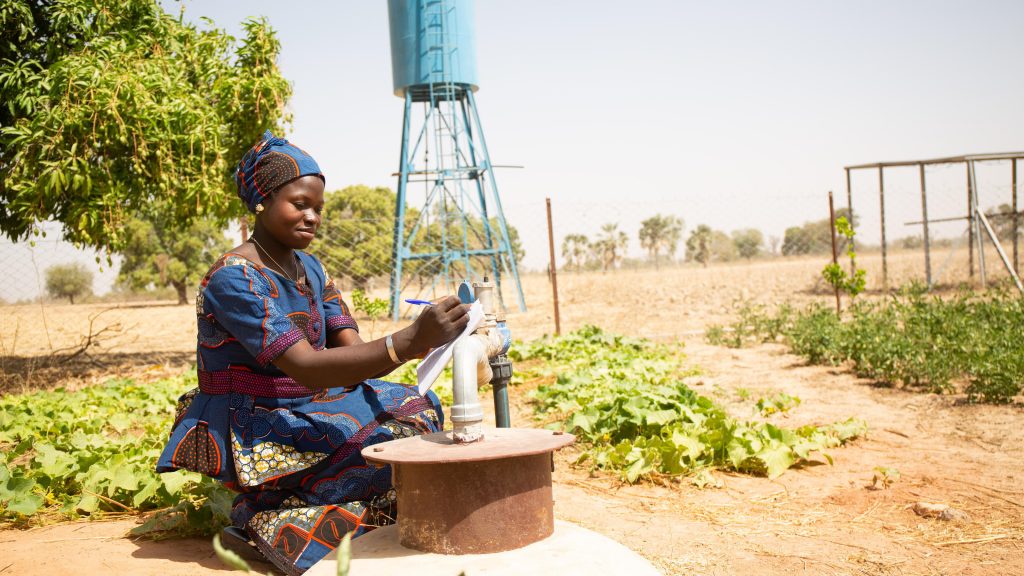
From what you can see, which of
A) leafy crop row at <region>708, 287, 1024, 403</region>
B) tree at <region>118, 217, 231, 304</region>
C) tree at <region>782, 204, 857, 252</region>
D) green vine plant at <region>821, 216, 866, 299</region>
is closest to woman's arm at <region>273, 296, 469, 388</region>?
leafy crop row at <region>708, 287, 1024, 403</region>

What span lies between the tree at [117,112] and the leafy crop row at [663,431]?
4.59 m

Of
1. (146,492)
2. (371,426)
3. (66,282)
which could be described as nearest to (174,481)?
(146,492)

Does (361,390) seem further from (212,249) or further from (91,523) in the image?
(212,249)

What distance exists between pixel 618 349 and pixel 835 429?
3221 millimetres

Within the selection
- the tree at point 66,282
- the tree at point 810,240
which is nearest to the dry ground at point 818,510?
the tree at point 810,240

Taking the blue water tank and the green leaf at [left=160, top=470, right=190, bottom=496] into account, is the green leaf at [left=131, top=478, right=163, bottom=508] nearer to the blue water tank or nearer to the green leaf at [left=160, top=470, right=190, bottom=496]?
the green leaf at [left=160, top=470, right=190, bottom=496]

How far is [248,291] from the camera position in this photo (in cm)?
228

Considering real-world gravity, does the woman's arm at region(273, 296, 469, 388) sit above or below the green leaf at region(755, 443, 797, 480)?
above

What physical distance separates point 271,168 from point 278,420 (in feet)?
2.56

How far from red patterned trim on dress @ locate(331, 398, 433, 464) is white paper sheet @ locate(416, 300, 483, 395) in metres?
0.59

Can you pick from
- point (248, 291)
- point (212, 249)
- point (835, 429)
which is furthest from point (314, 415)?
point (212, 249)

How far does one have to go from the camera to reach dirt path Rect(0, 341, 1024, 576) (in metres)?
2.74

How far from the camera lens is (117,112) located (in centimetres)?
700

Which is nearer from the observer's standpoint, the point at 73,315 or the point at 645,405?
the point at 645,405
